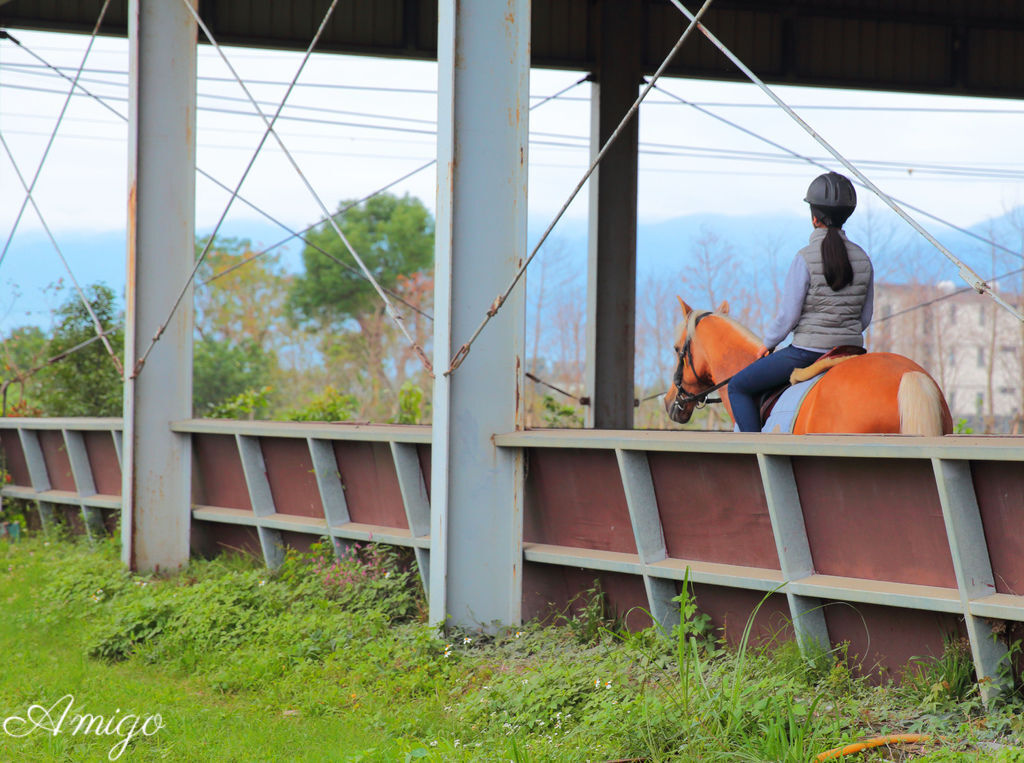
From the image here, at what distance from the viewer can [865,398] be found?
5.90 metres

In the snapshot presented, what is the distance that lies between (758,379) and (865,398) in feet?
3.83

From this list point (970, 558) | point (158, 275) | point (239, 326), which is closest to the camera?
point (970, 558)

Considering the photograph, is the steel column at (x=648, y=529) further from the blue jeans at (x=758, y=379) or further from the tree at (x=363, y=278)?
the tree at (x=363, y=278)

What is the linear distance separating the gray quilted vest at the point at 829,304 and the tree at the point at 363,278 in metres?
38.3

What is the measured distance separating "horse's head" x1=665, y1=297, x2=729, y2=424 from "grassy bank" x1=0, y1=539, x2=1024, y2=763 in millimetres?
2743

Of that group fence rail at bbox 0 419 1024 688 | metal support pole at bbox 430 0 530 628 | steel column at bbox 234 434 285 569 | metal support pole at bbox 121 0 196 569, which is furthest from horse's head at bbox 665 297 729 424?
metal support pole at bbox 121 0 196 569

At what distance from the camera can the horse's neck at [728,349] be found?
818 centimetres

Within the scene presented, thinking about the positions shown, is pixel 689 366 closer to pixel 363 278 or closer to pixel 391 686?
pixel 391 686

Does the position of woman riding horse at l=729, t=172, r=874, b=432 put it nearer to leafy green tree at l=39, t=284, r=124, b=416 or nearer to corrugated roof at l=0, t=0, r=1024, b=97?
corrugated roof at l=0, t=0, r=1024, b=97

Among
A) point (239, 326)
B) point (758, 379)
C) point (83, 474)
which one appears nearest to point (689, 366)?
point (758, 379)

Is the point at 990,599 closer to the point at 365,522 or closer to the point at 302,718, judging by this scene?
the point at 302,718

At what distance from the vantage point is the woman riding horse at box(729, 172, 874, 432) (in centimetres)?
670

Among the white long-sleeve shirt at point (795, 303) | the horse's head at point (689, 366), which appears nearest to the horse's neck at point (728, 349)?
the horse's head at point (689, 366)

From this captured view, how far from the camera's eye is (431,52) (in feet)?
52.1
